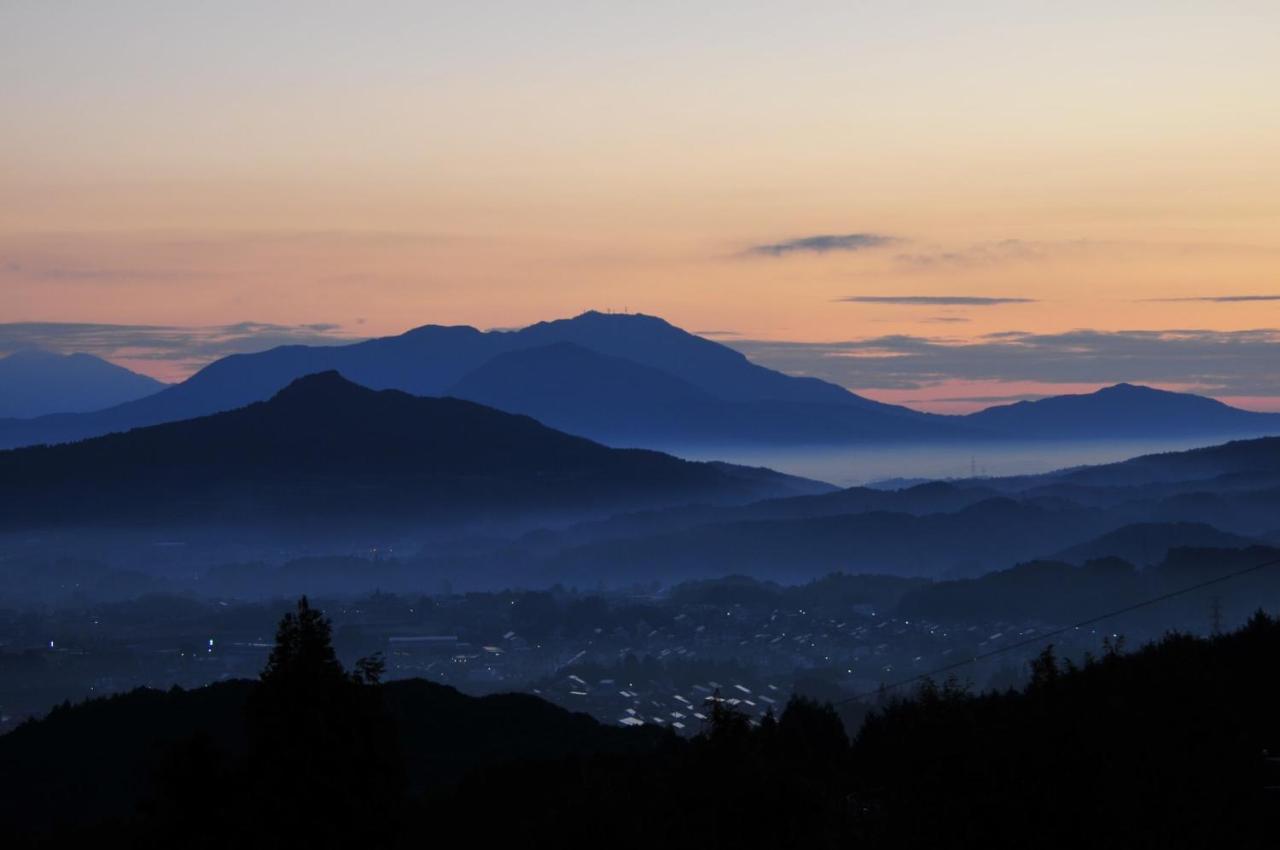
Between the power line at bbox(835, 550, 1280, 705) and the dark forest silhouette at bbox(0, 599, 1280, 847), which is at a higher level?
the dark forest silhouette at bbox(0, 599, 1280, 847)

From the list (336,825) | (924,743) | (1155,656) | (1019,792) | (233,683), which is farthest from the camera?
(233,683)

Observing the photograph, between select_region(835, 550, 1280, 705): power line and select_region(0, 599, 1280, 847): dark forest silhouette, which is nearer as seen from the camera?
select_region(0, 599, 1280, 847): dark forest silhouette

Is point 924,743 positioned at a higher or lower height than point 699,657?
higher

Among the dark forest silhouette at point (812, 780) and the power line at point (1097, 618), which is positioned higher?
the dark forest silhouette at point (812, 780)

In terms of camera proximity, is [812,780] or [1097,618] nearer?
[812,780]

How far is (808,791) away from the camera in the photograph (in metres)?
32.1

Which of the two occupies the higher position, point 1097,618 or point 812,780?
point 812,780

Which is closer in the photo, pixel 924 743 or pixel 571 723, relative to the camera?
pixel 924 743

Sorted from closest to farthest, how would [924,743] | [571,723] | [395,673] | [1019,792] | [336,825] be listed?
[336,825] → [1019,792] → [924,743] → [571,723] → [395,673]

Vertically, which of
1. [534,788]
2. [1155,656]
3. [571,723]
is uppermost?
[1155,656]

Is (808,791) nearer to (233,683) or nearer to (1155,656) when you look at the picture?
(1155,656)

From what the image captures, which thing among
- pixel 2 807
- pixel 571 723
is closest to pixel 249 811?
pixel 2 807

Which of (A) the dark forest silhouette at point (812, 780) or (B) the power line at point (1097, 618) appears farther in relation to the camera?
(B) the power line at point (1097, 618)

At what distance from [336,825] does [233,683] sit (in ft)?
220
